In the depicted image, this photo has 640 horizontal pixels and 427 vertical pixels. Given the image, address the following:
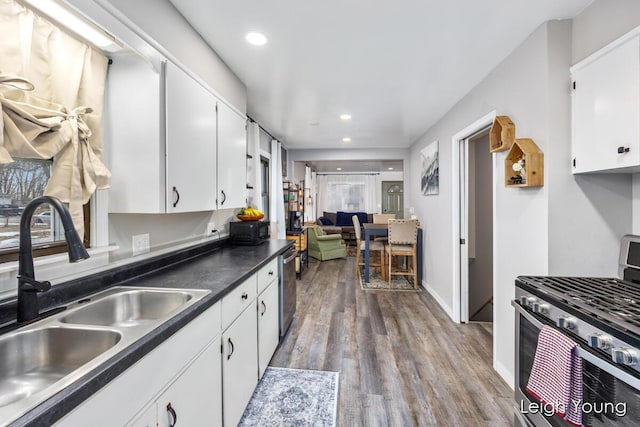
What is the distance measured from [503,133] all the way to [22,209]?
2.71 meters

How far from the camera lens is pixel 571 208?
5.71ft

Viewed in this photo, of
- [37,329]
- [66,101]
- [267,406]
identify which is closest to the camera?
[37,329]

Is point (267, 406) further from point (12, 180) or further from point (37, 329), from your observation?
point (12, 180)

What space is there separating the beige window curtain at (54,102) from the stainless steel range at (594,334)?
6.76ft

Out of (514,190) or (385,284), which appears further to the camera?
(385,284)

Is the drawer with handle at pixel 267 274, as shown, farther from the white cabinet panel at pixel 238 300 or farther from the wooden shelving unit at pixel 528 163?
the wooden shelving unit at pixel 528 163

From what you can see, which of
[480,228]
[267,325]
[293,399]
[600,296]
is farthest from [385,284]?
[600,296]

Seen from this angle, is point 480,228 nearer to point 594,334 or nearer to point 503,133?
point 503,133

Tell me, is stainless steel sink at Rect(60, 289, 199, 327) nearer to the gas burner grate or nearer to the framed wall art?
the gas burner grate

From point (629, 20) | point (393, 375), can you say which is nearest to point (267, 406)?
point (393, 375)

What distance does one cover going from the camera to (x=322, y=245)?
21.7 ft

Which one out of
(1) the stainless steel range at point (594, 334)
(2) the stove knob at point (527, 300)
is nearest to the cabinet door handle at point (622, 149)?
(1) the stainless steel range at point (594, 334)

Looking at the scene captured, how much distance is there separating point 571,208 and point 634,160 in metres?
0.45

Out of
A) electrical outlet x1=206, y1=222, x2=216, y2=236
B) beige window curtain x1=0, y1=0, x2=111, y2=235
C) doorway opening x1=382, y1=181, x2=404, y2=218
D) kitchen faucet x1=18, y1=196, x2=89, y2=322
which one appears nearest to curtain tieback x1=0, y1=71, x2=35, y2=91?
beige window curtain x1=0, y1=0, x2=111, y2=235
